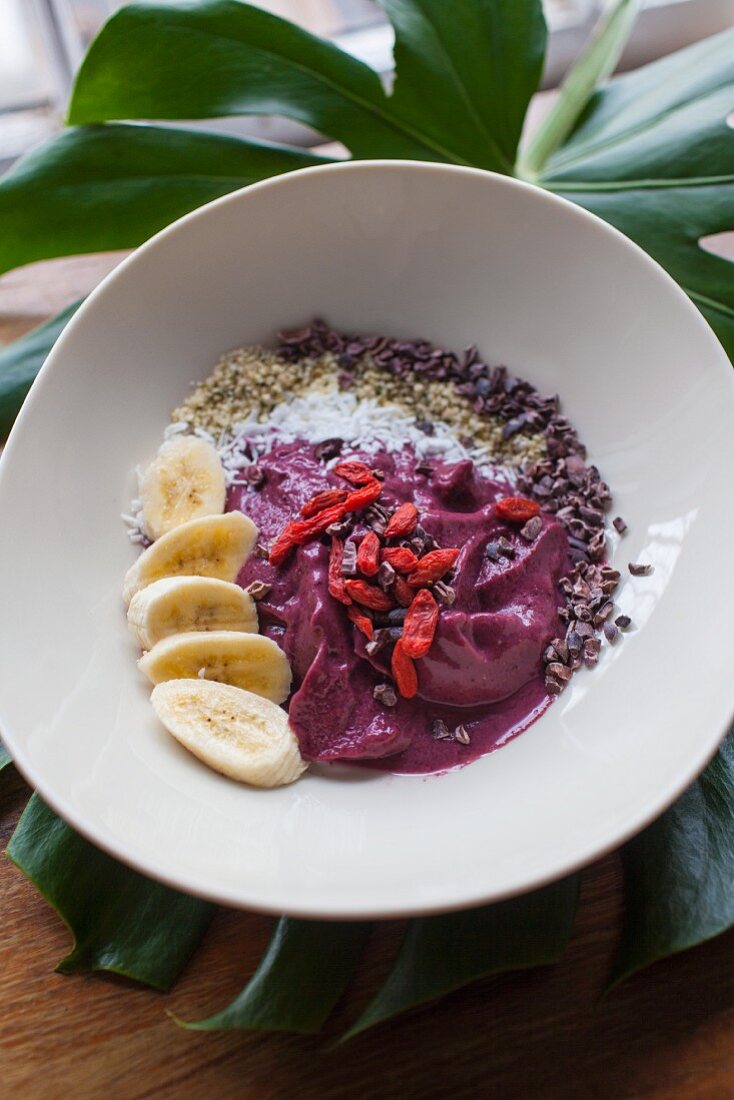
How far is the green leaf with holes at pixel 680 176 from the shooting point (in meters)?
2.00

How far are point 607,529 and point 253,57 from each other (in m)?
1.25

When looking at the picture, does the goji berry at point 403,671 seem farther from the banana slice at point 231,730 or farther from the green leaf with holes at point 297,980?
the green leaf with holes at point 297,980

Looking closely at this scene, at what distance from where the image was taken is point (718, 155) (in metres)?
1.99

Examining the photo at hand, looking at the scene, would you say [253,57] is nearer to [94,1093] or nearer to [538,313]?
[538,313]

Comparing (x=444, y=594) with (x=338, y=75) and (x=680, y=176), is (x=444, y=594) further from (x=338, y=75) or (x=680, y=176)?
(x=338, y=75)

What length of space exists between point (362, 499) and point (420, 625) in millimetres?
266

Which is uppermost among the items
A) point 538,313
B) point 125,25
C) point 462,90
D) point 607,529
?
point 125,25

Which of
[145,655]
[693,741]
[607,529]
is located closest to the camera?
[693,741]

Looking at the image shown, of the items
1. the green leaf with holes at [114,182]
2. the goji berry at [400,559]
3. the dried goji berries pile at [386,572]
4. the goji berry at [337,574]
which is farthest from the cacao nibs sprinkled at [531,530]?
the green leaf with holes at [114,182]

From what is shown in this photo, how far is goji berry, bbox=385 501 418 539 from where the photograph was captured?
1724mm

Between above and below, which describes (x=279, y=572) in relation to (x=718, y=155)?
below

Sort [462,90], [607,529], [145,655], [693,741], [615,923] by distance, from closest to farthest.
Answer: [693,741] → [615,923] → [145,655] → [607,529] → [462,90]

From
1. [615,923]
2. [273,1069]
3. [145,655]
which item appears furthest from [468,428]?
[273,1069]

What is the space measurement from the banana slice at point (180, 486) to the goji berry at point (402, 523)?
14.8 inches
